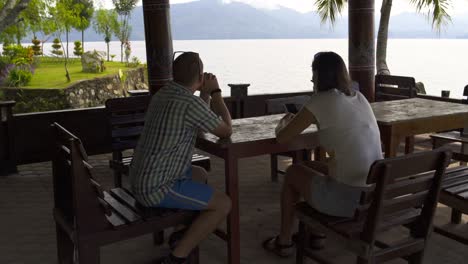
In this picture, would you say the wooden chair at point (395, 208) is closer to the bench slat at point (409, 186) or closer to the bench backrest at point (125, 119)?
the bench slat at point (409, 186)

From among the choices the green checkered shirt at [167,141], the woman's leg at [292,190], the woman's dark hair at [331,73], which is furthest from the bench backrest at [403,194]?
the green checkered shirt at [167,141]

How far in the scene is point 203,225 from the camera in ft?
8.96

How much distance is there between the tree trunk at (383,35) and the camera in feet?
35.2

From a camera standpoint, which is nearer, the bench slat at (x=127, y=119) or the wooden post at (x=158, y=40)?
the bench slat at (x=127, y=119)

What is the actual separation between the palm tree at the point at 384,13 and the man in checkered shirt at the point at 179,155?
891 cm

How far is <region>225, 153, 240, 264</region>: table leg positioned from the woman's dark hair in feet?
2.15

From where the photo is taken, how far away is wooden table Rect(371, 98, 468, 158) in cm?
341

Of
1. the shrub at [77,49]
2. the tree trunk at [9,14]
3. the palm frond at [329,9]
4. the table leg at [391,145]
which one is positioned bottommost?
the table leg at [391,145]

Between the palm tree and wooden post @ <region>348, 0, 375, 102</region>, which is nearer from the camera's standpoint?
wooden post @ <region>348, 0, 375, 102</region>

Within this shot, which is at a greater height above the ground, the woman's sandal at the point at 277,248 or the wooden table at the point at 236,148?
the wooden table at the point at 236,148

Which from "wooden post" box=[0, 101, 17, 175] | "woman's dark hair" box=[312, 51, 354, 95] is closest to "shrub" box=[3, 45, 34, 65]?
"wooden post" box=[0, 101, 17, 175]

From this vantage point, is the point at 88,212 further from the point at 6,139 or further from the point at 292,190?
the point at 6,139

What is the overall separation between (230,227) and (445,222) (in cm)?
196

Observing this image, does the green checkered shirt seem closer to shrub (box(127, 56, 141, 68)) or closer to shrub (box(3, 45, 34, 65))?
shrub (box(3, 45, 34, 65))
